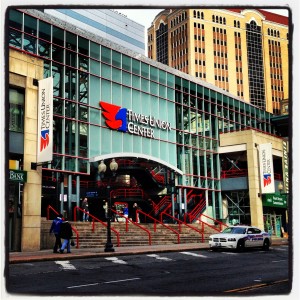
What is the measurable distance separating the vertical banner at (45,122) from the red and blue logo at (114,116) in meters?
8.67

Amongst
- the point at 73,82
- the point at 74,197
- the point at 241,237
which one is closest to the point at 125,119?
the point at 73,82

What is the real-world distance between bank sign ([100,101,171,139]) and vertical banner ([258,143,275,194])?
31.8ft

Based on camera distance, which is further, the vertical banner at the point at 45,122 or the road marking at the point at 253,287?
the vertical banner at the point at 45,122

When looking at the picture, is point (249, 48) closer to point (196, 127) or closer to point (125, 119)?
point (196, 127)

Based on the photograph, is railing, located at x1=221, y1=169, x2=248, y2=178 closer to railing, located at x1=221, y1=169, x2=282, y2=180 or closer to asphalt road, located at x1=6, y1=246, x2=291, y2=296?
railing, located at x1=221, y1=169, x2=282, y2=180

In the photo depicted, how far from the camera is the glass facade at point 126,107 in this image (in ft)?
95.1

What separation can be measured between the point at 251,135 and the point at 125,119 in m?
13.6

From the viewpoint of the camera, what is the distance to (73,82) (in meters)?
30.4

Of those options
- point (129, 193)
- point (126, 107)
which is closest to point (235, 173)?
point (129, 193)

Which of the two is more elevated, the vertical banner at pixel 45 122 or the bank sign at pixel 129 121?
the bank sign at pixel 129 121

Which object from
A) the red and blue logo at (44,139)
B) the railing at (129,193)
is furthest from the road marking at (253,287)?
the railing at (129,193)

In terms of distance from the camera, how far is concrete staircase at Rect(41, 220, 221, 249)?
76.9ft

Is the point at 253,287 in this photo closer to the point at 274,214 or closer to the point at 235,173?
the point at 235,173

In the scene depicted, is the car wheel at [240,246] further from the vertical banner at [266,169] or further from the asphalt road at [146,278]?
the vertical banner at [266,169]
